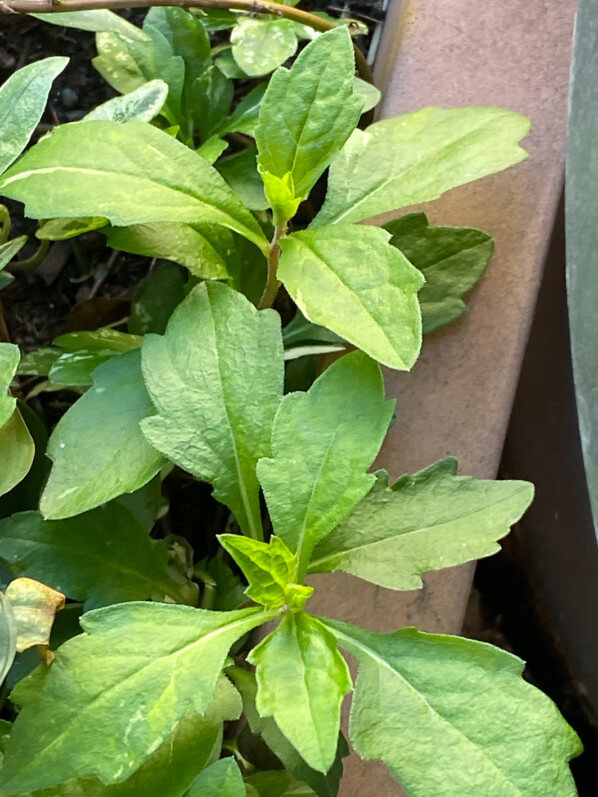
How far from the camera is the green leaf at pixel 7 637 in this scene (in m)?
0.46

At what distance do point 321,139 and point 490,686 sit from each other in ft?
1.17

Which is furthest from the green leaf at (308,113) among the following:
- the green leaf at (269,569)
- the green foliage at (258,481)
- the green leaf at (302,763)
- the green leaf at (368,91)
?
the green leaf at (302,763)

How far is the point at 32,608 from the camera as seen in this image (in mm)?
477

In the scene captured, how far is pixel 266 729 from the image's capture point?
517mm

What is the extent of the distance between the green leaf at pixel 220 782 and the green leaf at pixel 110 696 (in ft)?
0.17

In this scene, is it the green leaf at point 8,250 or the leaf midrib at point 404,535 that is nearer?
the leaf midrib at point 404,535

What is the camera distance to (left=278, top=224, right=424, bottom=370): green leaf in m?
0.45

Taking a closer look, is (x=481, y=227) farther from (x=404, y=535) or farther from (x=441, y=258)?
(x=404, y=535)

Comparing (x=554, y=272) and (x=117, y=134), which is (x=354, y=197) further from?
(x=554, y=272)

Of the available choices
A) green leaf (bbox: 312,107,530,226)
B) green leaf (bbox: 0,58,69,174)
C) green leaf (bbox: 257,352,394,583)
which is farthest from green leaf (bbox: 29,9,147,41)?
green leaf (bbox: 257,352,394,583)

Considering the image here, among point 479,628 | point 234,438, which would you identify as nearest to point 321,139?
point 234,438

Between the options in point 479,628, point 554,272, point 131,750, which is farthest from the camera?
point 479,628

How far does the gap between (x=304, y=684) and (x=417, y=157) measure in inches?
14.4

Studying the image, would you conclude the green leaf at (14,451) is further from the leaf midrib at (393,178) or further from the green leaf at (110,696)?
the leaf midrib at (393,178)
